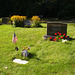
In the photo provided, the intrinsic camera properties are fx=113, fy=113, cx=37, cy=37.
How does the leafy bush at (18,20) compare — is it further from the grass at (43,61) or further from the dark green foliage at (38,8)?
the dark green foliage at (38,8)

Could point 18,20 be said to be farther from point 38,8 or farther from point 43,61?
point 38,8

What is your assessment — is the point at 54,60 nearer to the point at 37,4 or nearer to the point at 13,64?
the point at 13,64

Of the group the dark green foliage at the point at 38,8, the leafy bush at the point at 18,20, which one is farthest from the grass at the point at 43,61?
the dark green foliage at the point at 38,8

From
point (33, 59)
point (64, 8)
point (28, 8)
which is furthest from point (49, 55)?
point (28, 8)

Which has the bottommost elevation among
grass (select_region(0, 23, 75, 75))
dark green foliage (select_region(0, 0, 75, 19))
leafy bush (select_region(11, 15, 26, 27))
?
grass (select_region(0, 23, 75, 75))

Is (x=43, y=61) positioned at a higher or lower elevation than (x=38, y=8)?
lower

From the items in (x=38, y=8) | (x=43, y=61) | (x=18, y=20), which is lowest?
(x=43, y=61)

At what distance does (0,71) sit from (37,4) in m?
24.8

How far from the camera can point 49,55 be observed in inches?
267

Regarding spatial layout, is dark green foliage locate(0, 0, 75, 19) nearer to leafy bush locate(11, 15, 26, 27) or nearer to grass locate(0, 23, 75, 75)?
leafy bush locate(11, 15, 26, 27)

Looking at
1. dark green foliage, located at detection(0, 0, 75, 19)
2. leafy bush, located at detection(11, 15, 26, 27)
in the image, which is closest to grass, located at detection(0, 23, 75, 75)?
leafy bush, located at detection(11, 15, 26, 27)

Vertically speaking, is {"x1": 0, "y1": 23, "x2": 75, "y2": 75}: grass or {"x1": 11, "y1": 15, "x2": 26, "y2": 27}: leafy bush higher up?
{"x1": 11, "y1": 15, "x2": 26, "y2": 27}: leafy bush

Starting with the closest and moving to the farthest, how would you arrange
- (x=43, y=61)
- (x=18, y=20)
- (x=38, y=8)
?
(x=43, y=61)
(x=18, y=20)
(x=38, y=8)

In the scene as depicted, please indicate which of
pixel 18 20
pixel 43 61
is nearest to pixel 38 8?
pixel 18 20
